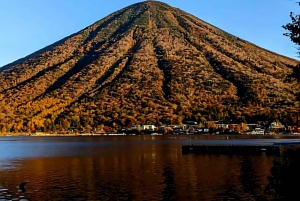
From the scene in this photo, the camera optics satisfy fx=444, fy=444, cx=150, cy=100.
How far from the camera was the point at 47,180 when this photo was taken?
36719 millimetres

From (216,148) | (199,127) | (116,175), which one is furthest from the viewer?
(199,127)

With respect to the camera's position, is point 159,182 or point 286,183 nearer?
point 286,183

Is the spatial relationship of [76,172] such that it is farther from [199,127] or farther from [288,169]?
[199,127]

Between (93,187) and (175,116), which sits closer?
(93,187)

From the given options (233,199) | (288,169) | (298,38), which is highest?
(298,38)

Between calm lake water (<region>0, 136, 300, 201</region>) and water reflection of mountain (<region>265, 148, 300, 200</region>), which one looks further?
calm lake water (<region>0, 136, 300, 201</region>)

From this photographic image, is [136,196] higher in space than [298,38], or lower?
lower

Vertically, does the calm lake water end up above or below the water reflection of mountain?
below

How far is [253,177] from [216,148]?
3472 cm

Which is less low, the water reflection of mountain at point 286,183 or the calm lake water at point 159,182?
the water reflection of mountain at point 286,183

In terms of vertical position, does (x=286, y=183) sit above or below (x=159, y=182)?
above

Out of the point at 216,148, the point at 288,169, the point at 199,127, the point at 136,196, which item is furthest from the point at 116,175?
the point at 199,127

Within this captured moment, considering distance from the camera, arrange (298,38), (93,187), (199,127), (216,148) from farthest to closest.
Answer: (199,127)
(216,148)
(93,187)
(298,38)

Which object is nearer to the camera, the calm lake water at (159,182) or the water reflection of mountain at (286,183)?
the water reflection of mountain at (286,183)
